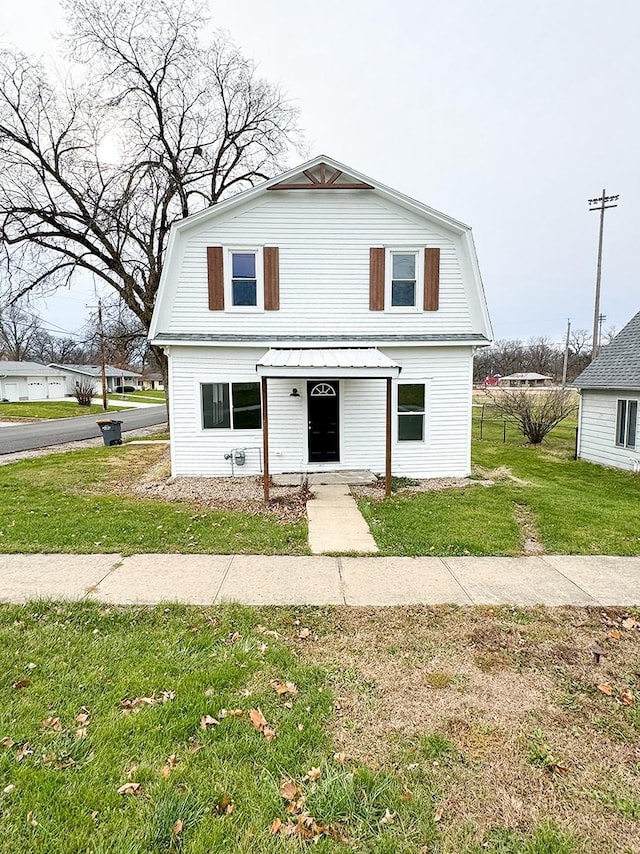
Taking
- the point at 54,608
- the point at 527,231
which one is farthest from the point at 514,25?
the point at 527,231

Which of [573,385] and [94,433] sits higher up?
[573,385]

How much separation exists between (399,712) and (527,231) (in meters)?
34.3

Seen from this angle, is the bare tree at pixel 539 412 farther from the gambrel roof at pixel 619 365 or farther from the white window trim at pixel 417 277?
the white window trim at pixel 417 277

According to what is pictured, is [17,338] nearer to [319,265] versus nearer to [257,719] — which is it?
[319,265]

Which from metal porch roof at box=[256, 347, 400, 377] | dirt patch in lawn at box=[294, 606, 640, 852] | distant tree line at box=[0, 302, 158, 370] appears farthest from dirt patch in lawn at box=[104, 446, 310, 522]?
distant tree line at box=[0, 302, 158, 370]

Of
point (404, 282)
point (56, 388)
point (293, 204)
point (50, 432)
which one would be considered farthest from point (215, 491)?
point (56, 388)

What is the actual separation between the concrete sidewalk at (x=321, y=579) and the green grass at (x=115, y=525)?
386mm

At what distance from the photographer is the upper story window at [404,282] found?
10.8 m

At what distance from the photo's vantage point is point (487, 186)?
23469 mm

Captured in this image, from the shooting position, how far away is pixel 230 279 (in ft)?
34.9

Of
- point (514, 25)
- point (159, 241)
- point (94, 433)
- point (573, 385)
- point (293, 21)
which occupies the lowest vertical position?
point (94, 433)

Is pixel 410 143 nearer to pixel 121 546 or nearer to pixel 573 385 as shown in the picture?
pixel 573 385

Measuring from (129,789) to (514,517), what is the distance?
7.08 meters

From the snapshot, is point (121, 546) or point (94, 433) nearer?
point (121, 546)
